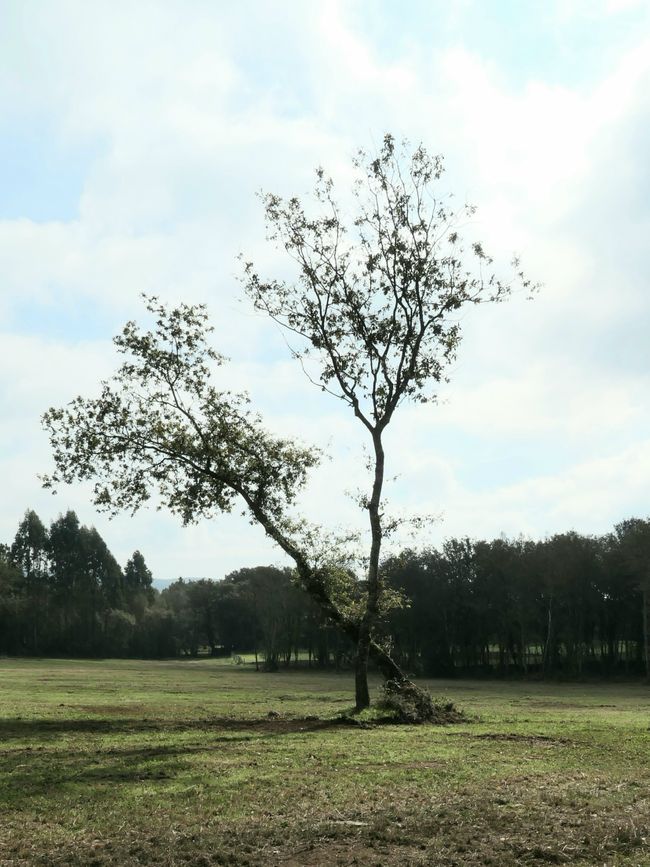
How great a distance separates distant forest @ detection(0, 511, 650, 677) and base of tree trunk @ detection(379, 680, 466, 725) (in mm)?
32010

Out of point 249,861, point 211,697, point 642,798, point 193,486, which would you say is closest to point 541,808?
point 642,798

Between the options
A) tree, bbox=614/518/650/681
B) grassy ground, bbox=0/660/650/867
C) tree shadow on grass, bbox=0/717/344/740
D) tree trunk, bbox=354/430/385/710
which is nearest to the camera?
grassy ground, bbox=0/660/650/867

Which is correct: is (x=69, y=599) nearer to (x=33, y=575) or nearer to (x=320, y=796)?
(x=33, y=575)

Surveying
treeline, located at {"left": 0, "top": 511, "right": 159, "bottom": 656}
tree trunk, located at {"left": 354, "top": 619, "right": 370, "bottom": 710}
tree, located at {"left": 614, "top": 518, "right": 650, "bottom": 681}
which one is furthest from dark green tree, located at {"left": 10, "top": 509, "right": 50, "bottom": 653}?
tree trunk, located at {"left": 354, "top": 619, "right": 370, "bottom": 710}

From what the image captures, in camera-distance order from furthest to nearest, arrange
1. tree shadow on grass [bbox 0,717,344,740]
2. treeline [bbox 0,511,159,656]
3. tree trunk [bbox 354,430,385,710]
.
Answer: treeline [bbox 0,511,159,656] → tree trunk [bbox 354,430,385,710] → tree shadow on grass [bbox 0,717,344,740]

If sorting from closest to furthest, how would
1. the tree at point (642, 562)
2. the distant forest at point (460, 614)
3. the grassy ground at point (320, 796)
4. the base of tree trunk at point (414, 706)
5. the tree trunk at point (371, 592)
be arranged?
the grassy ground at point (320, 796)
the base of tree trunk at point (414, 706)
the tree trunk at point (371, 592)
the tree at point (642, 562)
the distant forest at point (460, 614)

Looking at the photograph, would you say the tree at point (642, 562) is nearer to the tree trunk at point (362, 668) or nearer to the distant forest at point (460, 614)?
the distant forest at point (460, 614)

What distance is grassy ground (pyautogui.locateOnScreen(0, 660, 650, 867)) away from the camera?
9.44 m

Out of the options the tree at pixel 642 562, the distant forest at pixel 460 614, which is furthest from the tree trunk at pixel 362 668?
the tree at pixel 642 562

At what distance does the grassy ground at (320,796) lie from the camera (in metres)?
9.44

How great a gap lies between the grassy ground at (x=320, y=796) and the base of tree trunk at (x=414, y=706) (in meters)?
2.50

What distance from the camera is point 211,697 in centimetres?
3891

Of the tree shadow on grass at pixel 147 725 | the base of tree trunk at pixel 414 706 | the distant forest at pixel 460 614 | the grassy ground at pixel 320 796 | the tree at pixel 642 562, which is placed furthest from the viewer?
the distant forest at pixel 460 614

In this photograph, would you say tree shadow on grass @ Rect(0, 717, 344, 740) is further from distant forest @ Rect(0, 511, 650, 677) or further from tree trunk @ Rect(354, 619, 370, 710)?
distant forest @ Rect(0, 511, 650, 677)
